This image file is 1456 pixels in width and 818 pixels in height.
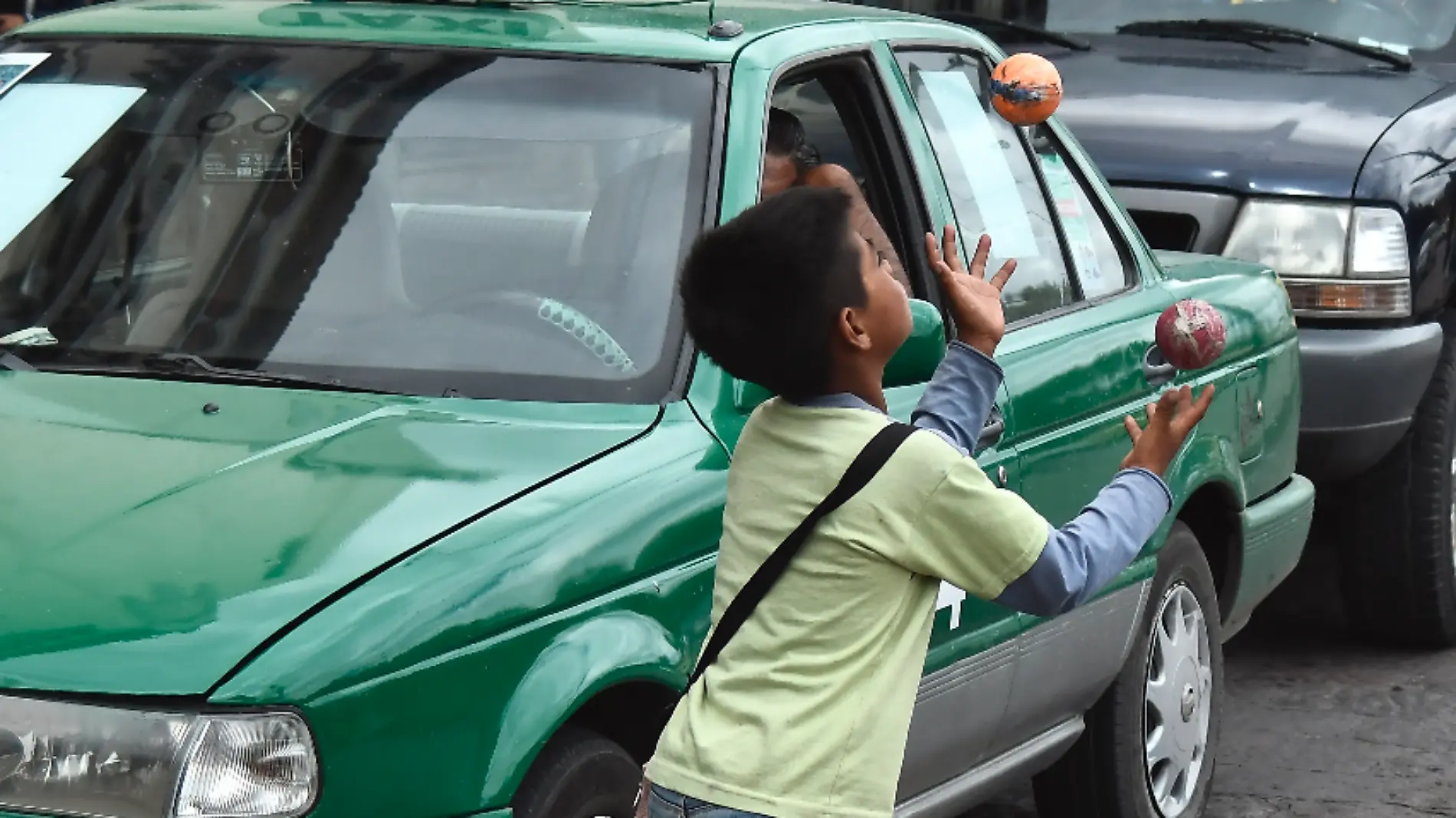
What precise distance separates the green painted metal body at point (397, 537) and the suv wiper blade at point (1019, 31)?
3657mm

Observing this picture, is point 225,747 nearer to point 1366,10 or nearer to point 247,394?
point 247,394

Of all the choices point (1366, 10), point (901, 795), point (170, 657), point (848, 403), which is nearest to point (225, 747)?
point (170, 657)

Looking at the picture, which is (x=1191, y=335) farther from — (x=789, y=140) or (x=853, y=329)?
(x=853, y=329)

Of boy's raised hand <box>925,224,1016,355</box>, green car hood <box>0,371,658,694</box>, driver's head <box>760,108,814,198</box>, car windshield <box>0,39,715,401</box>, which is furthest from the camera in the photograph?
driver's head <box>760,108,814,198</box>

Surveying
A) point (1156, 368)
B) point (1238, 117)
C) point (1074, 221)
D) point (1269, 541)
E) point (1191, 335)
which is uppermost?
point (1191, 335)

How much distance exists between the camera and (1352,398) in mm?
6672

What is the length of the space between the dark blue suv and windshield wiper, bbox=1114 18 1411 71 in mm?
72

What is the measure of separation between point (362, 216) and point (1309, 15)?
4.72 metres

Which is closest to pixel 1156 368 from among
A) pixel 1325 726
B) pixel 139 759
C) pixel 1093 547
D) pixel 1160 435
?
pixel 1325 726

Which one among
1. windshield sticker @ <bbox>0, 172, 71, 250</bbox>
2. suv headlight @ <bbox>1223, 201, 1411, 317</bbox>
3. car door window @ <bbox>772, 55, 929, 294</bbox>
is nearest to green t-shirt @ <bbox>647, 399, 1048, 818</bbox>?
car door window @ <bbox>772, 55, 929, 294</bbox>

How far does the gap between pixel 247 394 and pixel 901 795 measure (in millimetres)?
1216

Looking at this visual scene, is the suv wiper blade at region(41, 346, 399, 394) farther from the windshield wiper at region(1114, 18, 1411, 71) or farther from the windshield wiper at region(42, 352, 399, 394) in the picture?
the windshield wiper at region(1114, 18, 1411, 71)

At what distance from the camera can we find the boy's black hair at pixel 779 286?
2811mm

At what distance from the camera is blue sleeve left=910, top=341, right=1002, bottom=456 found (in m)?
3.12
